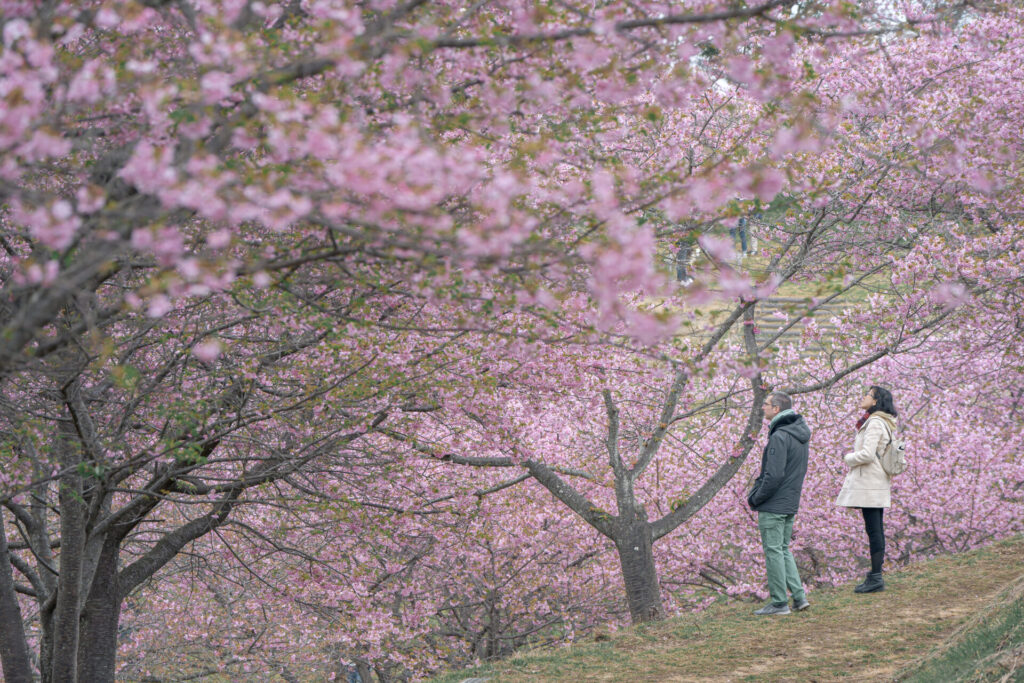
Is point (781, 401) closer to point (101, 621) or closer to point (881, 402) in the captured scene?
point (881, 402)

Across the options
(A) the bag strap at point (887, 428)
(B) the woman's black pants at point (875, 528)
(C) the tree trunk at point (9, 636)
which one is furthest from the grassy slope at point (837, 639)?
(C) the tree trunk at point (9, 636)

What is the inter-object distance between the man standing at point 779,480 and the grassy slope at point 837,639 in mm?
668

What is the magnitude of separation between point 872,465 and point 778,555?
1211mm

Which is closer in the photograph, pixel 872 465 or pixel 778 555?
pixel 778 555

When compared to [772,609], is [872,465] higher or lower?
higher

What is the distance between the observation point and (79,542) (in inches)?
304

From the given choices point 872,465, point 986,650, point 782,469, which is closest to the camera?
point 986,650

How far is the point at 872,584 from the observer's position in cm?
884

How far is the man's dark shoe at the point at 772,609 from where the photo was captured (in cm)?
849

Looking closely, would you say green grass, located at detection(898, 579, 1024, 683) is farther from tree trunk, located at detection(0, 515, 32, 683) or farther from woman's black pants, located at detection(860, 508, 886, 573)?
tree trunk, located at detection(0, 515, 32, 683)

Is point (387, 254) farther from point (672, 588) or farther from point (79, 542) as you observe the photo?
point (672, 588)

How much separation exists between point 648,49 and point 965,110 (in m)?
6.72

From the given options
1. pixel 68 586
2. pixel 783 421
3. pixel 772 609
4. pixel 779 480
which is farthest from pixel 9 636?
pixel 783 421

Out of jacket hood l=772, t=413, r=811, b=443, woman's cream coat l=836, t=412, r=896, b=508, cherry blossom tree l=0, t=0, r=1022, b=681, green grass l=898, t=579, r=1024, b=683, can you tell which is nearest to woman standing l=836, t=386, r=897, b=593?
woman's cream coat l=836, t=412, r=896, b=508
